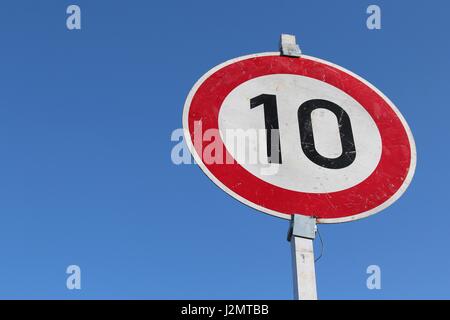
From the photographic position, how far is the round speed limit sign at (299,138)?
2975 mm

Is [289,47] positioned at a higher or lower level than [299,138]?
higher

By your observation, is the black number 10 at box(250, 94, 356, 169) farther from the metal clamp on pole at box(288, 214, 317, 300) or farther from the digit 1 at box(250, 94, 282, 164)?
the metal clamp on pole at box(288, 214, 317, 300)

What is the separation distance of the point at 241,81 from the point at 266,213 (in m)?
0.76

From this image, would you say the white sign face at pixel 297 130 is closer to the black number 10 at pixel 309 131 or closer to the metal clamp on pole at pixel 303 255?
the black number 10 at pixel 309 131

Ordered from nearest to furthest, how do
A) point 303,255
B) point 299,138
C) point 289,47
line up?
1. point 303,255
2. point 299,138
3. point 289,47

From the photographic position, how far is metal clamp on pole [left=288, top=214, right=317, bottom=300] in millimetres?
2668

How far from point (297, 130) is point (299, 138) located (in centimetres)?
5

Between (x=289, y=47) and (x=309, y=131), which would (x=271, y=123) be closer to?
(x=309, y=131)

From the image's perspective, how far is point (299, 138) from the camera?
3160mm

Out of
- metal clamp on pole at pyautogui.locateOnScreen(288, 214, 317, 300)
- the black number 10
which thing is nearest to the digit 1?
the black number 10

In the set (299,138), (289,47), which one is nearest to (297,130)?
(299,138)

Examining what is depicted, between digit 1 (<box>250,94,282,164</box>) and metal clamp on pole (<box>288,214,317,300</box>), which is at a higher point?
digit 1 (<box>250,94,282,164</box>)

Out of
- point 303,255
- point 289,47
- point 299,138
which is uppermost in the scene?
point 289,47
